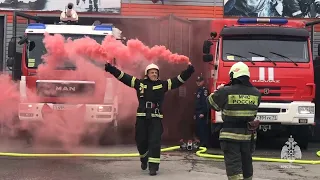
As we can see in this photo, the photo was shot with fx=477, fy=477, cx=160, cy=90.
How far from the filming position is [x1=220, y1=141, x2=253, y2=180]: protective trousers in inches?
228

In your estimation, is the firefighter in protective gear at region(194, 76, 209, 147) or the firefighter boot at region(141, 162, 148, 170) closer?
the firefighter boot at region(141, 162, 148, 170)

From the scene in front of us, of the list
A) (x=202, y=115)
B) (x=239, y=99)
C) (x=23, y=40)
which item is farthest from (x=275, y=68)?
(x=23, y=40)

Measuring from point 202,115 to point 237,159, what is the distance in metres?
5.02

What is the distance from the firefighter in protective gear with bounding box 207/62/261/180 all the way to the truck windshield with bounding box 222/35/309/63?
439cm

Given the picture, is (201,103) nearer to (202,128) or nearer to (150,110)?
(202,128)

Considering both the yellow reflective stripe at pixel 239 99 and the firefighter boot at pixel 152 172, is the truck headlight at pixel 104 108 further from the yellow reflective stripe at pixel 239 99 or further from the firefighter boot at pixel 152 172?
the yellow reflective stripe at pixel 239 99

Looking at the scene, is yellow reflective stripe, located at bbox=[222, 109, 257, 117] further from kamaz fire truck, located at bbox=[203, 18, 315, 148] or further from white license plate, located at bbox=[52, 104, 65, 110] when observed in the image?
white license plate, located at bbox=[52, 104, 65, 110]

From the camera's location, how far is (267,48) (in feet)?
34.0

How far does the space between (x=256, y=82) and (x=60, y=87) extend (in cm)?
416

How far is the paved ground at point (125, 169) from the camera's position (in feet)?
24.9

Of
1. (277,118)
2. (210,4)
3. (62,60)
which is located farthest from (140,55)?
(210,4)

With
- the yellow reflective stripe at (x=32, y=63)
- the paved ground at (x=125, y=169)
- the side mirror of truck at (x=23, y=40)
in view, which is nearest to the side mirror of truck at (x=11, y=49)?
the side mirror of truck at (x=23, y=40)

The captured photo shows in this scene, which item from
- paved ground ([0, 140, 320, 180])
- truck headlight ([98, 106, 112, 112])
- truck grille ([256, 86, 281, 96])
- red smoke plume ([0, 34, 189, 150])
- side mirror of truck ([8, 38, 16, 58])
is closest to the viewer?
paved ground ([0, 140, 320, 180])

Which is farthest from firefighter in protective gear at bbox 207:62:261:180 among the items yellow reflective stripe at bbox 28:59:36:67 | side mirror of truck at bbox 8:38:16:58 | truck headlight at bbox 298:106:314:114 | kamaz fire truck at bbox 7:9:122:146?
side mirror of truck at bbox 8:38:16:58
